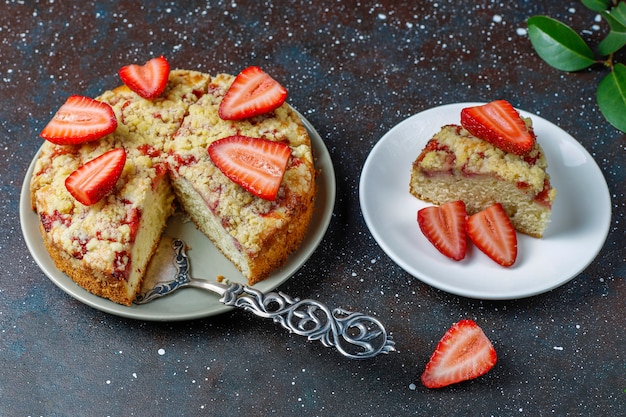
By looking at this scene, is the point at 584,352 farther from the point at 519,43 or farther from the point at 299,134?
the point at 519,43

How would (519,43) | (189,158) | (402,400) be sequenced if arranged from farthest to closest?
(519,43)
(189,158)
(402,400)

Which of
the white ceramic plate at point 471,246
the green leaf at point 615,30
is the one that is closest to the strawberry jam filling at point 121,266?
the white ceramic plate at point 471,246

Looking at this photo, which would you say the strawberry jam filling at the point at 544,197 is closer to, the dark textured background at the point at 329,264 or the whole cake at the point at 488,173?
the whole cake at the point at 488,173

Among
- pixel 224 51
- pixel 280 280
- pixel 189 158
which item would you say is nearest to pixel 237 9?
pixel 224 51

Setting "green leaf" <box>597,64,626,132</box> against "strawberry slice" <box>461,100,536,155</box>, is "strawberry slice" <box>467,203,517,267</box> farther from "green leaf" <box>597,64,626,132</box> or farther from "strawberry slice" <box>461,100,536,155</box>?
"green leaf" <box>597,64,626,132</box>

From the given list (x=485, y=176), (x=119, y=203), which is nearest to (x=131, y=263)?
(x=119, y=203)

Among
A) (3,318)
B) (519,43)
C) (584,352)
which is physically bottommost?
(584,352)
